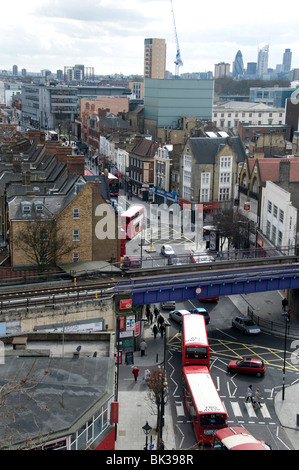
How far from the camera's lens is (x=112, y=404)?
2456cm

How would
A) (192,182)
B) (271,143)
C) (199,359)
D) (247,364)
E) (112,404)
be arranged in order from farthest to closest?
(271,143), (192,182), (247,364), (199,359), (112,404)

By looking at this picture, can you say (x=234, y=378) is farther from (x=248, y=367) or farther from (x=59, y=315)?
(x=59, y=315)

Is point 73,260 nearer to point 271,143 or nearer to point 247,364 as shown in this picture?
point 247,364

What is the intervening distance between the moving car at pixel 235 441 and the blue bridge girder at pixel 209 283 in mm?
17626

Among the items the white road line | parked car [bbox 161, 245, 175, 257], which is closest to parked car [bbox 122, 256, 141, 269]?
parked car [bbox 161, 245, 175, 257]

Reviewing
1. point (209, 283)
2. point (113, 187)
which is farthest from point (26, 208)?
point (113, 187)

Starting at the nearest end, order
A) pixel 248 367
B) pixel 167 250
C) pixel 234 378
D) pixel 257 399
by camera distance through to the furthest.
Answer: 1. pixel 257 399
2. pixel 234 378
3. pixel 248 367
4. pixel 167 250

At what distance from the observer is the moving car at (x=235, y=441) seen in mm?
25797

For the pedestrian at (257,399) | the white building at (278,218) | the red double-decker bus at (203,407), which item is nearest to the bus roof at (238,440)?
the red double-decker bus at (203,407)

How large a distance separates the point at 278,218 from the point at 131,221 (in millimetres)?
18628

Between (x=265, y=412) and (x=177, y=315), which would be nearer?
(x=265, y=412)

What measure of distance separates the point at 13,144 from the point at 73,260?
39976 millimetres

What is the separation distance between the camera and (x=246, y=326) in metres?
49.2
